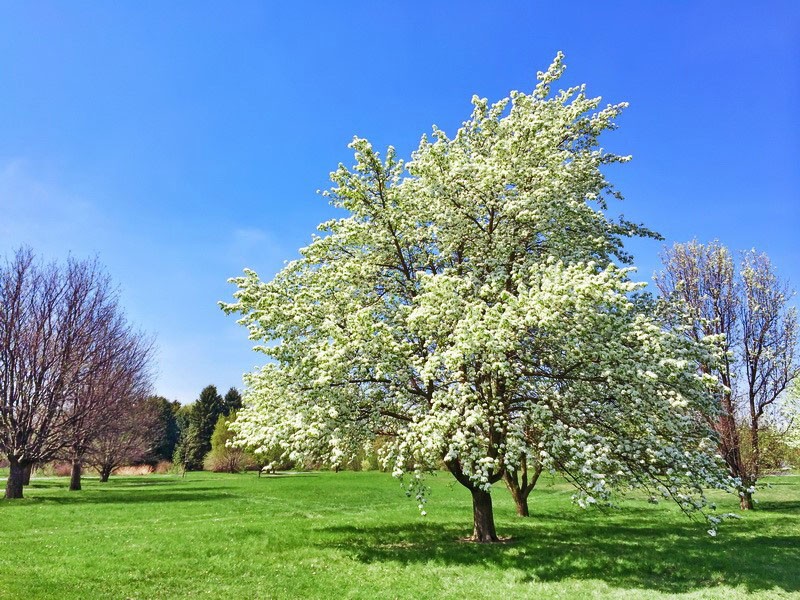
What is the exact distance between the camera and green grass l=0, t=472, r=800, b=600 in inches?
525

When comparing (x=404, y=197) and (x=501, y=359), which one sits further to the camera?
(x=404, y=197)

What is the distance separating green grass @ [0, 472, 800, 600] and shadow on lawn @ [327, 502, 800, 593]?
6 centimetres

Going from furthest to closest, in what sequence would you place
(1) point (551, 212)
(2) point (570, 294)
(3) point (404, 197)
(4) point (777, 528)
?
(4) point (777, 528) < (3) point (404, 197) < (1) point (551, 212) < (2) point (570, 294)

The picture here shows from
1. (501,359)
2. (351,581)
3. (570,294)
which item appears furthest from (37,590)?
(570,294)

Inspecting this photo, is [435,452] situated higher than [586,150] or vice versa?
[586,150]

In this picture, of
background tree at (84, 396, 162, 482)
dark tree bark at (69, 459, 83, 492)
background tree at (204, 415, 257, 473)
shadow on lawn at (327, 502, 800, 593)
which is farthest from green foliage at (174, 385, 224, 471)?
shadow on lawn at (327, 502, 800, 593)

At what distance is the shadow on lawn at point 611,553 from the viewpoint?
14.8m

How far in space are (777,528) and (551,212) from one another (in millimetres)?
21091

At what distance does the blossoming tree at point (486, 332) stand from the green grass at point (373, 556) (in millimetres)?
2495

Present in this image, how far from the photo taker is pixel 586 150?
793 inches

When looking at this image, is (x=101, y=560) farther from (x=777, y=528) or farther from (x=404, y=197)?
(x=777, y=528)

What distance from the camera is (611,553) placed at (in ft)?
58.7

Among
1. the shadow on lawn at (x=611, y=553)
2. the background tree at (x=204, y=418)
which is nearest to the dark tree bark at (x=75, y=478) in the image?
the shadow on lawn at (x=611, y=553)

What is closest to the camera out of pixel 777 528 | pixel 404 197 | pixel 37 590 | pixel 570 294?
pixel 37 590
